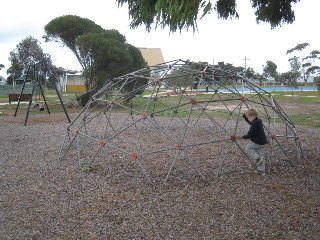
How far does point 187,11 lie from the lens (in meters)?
3.64

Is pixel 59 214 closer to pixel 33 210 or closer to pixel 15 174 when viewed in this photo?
pixel 33 210

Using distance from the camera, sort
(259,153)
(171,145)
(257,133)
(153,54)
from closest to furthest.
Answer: (257,133)
(259,153)
(171,145)
(153,54)

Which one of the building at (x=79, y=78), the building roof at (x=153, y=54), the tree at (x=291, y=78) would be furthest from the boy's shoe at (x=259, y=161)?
the building roof at (x=153, y=54)

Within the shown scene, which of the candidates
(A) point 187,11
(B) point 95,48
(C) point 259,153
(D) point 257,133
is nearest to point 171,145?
(C) point 259,153

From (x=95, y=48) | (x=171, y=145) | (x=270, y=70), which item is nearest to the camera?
(x=171, y=145)

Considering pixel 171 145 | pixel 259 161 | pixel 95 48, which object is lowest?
pixel 171 145

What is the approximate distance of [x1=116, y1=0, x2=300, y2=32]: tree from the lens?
3.62 m

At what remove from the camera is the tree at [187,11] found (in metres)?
3.62

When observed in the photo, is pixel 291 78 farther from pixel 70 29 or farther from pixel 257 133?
pixel 257 133

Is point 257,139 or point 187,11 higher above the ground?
point 187,11

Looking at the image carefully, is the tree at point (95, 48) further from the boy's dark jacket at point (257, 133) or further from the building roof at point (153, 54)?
the building roof at point (153, 54)

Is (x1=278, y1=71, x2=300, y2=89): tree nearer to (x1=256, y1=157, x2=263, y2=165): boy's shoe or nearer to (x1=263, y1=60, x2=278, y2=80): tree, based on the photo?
(x1=263, y1=60, x2=278, y2=80): tree

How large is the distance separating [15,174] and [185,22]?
165 inches

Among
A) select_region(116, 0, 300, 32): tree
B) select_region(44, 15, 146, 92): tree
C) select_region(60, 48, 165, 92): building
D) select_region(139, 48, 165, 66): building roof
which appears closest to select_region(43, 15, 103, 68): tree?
select_region(44, 15, 146, 92): tree
